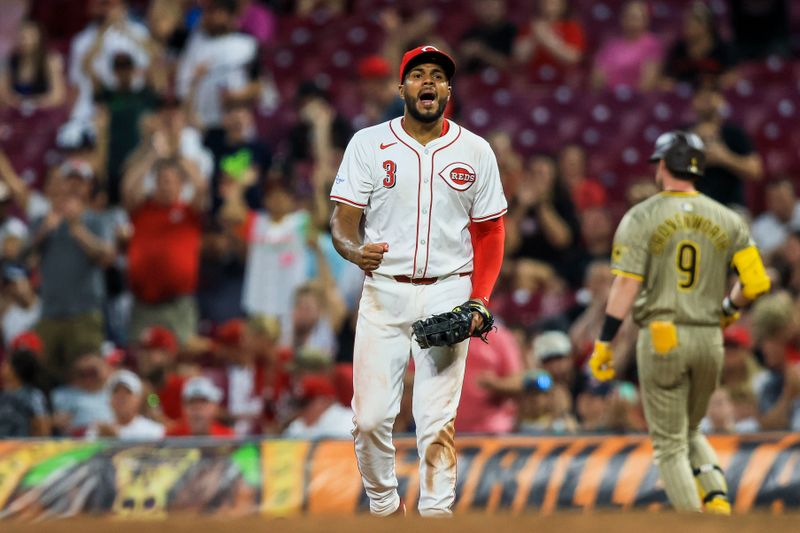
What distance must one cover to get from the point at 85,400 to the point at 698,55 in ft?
19.2

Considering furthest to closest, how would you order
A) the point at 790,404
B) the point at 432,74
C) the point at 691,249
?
the point at 790,404
the point at 691,249
the point at 432,74

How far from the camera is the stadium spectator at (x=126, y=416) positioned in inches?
398

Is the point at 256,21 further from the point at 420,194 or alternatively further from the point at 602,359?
the point at 420,194

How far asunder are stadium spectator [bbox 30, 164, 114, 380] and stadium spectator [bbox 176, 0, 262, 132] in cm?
199

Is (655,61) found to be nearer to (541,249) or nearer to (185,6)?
(541,249)

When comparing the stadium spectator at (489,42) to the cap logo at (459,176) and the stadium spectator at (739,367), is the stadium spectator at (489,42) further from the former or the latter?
the cap logo at (459,176)

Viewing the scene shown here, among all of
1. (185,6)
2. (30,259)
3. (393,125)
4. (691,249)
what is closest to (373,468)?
(393,125)

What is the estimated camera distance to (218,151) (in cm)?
1280

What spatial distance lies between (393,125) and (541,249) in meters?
4.79

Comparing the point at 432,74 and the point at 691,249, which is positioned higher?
the point at 432,74

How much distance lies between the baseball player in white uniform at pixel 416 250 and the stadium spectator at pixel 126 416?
360 cm

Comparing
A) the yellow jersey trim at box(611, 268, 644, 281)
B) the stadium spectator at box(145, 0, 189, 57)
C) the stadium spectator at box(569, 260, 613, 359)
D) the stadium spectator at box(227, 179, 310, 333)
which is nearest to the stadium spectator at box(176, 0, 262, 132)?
the stadium spectator at box(145, 0, 189, 57)

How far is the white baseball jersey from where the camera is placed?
680cm

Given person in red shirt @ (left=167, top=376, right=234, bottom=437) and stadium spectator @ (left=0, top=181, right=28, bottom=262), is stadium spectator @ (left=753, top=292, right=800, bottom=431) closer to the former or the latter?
person in red shirt @ (left=167, top=376, right=234, bottom=437)
